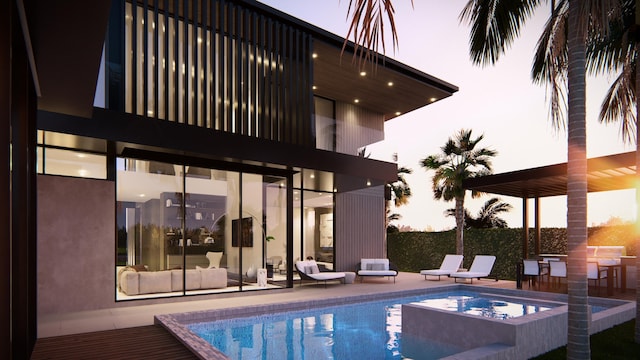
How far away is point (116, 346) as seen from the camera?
19.9ft

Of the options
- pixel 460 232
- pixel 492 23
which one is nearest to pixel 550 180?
pixel 460 232

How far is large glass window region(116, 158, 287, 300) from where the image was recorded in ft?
31.4

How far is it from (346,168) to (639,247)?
7.35m

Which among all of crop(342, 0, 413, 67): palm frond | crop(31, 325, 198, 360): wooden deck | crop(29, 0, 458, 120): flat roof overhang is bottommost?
crop(31, 325, 198, 360): wooden deck

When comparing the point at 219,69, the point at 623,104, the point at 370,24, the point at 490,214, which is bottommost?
the point at 490,214

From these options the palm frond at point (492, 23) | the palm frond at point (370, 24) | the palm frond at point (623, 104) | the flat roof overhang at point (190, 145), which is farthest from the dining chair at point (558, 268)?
the palm frond at point (370, 24)

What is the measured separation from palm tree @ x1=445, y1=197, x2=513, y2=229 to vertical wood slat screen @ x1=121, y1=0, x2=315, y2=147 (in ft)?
48.2

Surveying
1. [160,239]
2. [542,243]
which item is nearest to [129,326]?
[160,239]

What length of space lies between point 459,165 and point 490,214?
7106 millimetres

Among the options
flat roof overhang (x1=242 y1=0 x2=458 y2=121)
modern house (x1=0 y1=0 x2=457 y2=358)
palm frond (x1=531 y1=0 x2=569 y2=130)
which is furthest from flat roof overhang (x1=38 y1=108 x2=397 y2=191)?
palm frond (x1=531 y1=0 x2=569 y2=130)

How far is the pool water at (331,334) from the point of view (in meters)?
6.76

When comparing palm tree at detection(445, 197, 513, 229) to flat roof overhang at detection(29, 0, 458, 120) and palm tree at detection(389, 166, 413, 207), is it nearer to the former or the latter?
palm tree at detection(389, 166, 413, 207)

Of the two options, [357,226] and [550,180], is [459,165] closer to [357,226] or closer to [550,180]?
[357,226]

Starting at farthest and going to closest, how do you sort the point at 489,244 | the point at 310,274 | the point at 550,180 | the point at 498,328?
the point at 489,244 → the point at 310,274 → the point at 550,180 → the point at 498,328
